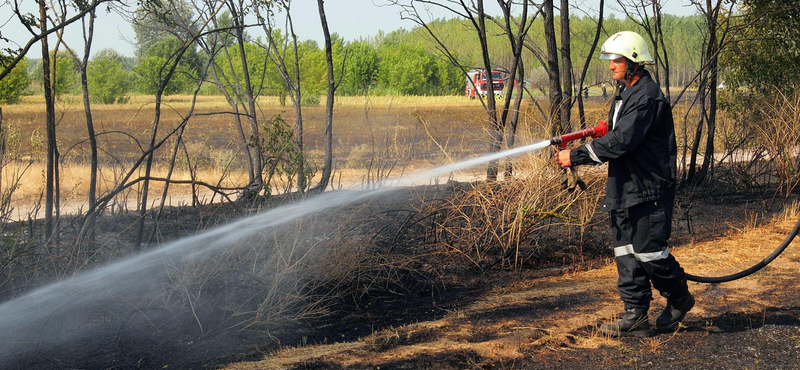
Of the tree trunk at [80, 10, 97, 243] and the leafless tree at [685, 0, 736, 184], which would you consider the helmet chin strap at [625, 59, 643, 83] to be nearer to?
the tree trunk at [80, 10, 97, 243]

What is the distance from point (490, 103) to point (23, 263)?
5380 mm

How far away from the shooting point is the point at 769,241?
6.87 meters

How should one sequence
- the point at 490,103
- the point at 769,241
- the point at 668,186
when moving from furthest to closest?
the point at 490,103, the point at 769,241, the point at 668,186

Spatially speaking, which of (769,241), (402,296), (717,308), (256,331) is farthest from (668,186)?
(769,241)

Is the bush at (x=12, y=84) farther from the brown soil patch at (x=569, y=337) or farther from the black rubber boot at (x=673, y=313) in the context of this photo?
the black rubber boot at (x=673, y=313)

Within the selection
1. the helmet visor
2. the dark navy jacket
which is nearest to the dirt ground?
the dark navy jacket

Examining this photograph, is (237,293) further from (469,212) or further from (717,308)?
(717,308)

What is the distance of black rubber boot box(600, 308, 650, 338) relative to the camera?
4.25 m

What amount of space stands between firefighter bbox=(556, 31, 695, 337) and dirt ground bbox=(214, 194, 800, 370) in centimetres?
25

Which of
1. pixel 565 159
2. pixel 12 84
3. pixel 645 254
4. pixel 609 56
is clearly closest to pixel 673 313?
pixel 645 254

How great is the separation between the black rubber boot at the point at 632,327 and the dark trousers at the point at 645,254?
0.05m

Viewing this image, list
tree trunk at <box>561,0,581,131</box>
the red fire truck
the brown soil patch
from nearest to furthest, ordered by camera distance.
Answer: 1. the brown soil patch
2. tree trunk at <box>561,0,581,131</box>
3. the red fire truck

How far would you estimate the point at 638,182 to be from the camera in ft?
13.6

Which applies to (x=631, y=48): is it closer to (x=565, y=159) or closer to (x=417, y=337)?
(x=565, y=159)
